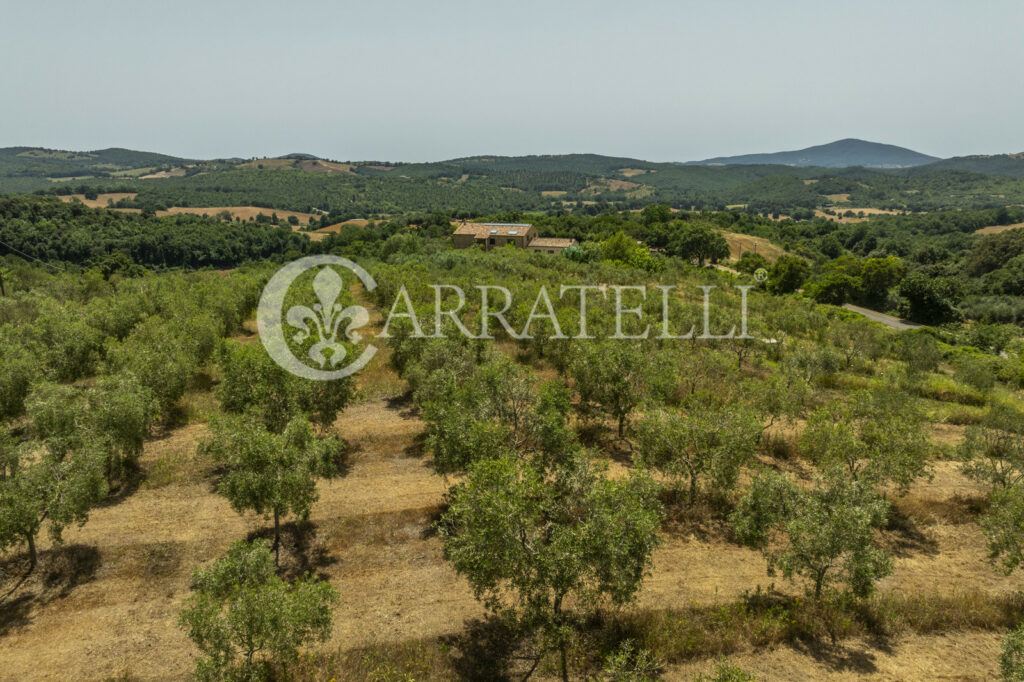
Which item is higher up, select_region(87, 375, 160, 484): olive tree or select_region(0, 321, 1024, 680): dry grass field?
select_region(87, 375, 160, 484): olive tree

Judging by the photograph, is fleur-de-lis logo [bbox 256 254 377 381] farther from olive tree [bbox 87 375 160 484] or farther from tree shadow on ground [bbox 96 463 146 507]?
tree shadow on ground [bbox 96 463 146 507]

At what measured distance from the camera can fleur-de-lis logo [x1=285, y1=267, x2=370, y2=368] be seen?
24.2m

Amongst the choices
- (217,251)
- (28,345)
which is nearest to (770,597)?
(28,345)

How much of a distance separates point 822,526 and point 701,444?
602 cm

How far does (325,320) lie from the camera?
36188 mm

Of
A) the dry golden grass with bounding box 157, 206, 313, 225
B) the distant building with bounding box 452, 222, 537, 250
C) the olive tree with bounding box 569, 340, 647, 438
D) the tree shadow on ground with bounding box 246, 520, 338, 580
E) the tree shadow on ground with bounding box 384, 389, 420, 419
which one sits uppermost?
the dry golden grass with bounding box 157, 206, 313, 225

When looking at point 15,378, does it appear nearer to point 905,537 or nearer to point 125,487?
point 125,487

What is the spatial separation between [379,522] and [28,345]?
1064 inches

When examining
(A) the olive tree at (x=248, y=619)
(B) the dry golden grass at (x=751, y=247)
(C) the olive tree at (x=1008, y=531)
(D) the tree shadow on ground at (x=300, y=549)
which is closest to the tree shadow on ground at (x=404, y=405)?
(D) the tree shadow on ground at (x=300, y=549)

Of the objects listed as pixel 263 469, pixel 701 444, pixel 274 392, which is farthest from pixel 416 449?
pixel 701 444

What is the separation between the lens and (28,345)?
28.8 m

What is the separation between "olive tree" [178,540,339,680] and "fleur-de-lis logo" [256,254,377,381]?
11798 millimetres

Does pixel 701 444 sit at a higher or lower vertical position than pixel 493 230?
lower

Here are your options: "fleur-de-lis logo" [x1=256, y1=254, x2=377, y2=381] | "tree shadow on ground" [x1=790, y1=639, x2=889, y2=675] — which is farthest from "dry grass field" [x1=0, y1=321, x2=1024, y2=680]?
"fleur-de-lis logo" [x1=256, y1=254, x2=377, y2=381]
